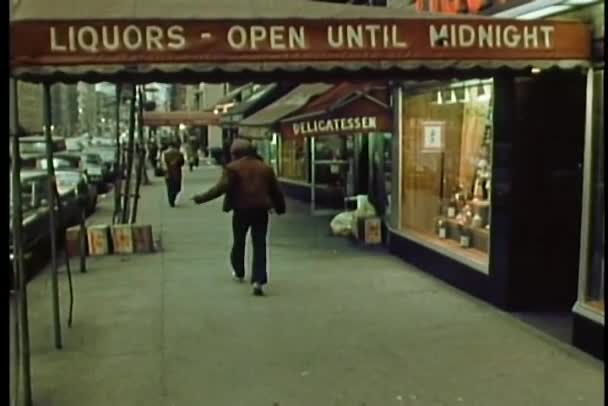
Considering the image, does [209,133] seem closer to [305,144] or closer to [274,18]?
[305,144]

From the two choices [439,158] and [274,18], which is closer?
[274,18]

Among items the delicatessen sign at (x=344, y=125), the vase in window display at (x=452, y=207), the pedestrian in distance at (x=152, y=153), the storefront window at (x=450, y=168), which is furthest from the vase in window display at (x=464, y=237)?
the pedestrian in distance at (x=152, y=153)

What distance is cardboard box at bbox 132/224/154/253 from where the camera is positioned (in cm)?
1296

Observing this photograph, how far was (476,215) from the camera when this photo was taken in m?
9.62

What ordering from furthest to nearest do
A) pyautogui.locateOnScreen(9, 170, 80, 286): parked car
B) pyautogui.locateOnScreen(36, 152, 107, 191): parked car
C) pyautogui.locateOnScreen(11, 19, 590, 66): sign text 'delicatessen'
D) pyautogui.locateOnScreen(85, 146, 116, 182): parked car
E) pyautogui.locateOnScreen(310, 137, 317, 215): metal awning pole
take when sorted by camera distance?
pyautogui.locateOnScreen(85, 146, 116, 182): parked car
pyautogui.locateOnScreen(36, 152, 107, 191): parked car
pyautogui.locateOnScreen(310, 137, 317, 215): metal awning pole
pyautogui.locateOnScreen(9, 170, 80, 286): parked car
pyautogui.locateOnScreen(11, 19, 590, 66): sign text 'delicatessen'

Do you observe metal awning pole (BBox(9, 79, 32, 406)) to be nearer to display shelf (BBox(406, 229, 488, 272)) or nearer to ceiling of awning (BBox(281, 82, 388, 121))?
display shelf (BBox(406, 229, 488, 272))

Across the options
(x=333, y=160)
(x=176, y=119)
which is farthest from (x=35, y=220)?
(x=176, y=119)

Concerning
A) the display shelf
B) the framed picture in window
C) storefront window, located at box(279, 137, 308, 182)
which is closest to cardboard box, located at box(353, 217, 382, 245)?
the display shelf

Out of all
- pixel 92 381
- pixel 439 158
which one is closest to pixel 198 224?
pixel 439 158

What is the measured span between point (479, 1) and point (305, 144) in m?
13.6

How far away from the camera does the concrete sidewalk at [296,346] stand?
570 centimetres

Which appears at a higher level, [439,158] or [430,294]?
[439,158]

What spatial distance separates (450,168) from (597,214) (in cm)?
394

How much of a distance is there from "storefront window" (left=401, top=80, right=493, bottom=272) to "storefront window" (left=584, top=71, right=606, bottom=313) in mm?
1936
